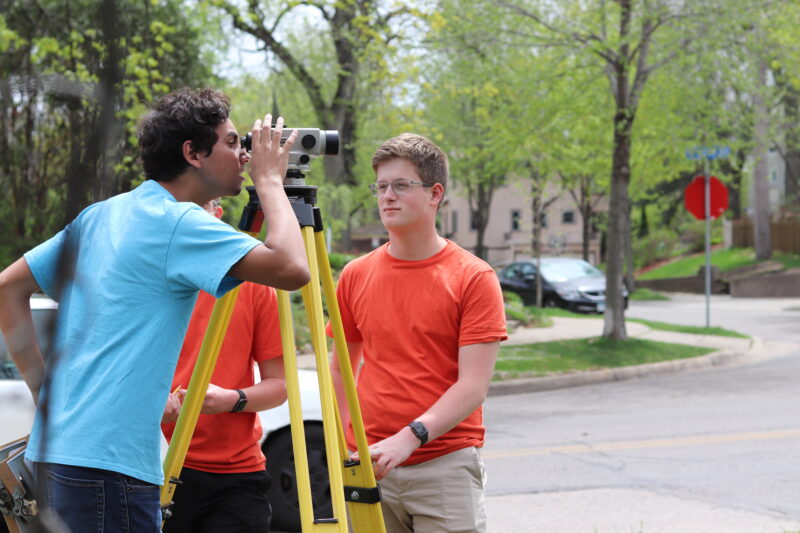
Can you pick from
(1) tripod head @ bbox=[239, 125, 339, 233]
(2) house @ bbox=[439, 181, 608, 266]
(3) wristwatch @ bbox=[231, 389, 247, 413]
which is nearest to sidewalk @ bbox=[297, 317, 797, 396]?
(3) wristwatch @ bbox=[231, 389, 247, 413]

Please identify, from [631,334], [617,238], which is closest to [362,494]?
[617,238]

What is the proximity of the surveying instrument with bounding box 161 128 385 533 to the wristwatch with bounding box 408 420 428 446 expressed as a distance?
375 millimetres

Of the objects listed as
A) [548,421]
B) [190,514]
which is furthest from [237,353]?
[548,421]

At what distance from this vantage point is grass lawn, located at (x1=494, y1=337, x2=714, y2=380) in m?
13.1

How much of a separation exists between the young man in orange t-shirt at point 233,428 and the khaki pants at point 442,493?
0.44 metres

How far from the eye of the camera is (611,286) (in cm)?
1520

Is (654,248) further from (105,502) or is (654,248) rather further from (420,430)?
(105,502)

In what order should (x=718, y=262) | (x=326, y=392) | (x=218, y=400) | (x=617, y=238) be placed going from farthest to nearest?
(x=718, y=262), (x=617, y=238), (x=218, y=400), (x=326, y=392)

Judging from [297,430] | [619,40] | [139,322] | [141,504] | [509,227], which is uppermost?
[619,40]

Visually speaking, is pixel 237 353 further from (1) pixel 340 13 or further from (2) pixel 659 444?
(1) pixel 340 13

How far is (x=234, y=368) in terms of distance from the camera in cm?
329

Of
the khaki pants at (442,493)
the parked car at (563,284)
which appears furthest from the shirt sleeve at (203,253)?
the parked car at (563,284)

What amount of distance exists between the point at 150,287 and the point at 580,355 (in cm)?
1275

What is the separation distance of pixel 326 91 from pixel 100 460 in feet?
100.0
